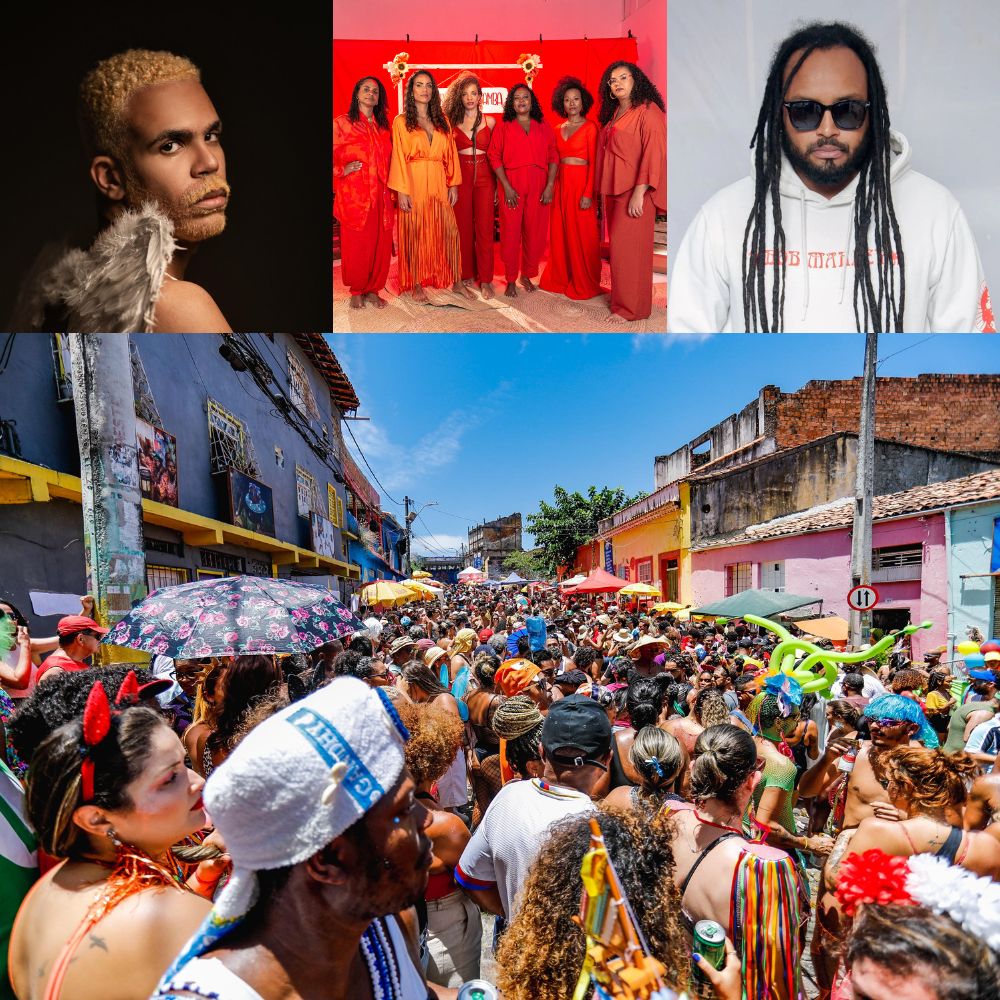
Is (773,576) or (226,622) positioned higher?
(226,622)

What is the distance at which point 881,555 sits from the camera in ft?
49.5

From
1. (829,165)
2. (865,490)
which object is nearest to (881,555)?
(865,490)

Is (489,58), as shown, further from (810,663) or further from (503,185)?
(810,663)

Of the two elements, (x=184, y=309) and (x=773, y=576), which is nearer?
(x=184, y=309)

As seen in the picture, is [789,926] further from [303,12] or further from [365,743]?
[303,12]

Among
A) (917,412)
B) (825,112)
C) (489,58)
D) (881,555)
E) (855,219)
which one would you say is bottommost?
(881,555)

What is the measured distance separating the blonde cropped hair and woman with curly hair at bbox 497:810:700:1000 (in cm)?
914

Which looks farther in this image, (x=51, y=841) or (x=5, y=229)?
(x=5, y=229)

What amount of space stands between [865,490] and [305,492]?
16.6m

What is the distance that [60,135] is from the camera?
8273mm

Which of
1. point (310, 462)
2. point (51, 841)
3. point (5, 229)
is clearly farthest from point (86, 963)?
point (310, 462)

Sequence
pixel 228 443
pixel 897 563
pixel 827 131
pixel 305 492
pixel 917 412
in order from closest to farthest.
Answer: pixel 827 131
pixel 897 563
pixel 228 443
pixel 305 492
pixel 917 412

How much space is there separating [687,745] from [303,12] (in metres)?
8.63

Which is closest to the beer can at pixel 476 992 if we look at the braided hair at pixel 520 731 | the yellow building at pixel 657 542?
the braided hair at pixel 520 731
